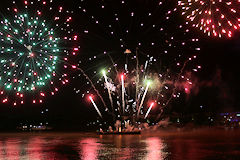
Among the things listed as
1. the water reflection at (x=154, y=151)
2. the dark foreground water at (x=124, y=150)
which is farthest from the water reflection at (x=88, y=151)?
the water reflection at (x=154, y=151)

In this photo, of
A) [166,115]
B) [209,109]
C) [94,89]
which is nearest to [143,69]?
[94,89]

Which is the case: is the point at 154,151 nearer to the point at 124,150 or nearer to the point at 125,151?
the point at 125,151

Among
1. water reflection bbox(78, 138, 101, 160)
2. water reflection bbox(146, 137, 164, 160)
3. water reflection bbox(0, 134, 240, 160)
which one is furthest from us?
water reflection bbox(78, 138, 101, 160)

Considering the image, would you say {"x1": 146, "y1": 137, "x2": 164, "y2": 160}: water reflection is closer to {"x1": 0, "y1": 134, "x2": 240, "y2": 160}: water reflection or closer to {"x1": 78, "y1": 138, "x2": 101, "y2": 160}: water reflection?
{"x1": 0, "y1": 134, "x2": 240, "y2": 160}: water reflection

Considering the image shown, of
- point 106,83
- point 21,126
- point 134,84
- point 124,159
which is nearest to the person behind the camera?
point 124,159

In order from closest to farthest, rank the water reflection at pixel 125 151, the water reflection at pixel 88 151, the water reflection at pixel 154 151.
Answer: the water reflection at pixel 154 151
the water reflection at pixel 125 151
the water reflection at pixel 88 151

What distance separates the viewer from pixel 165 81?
2633 centimetres

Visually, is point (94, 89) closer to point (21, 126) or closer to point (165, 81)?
point (165, 81)

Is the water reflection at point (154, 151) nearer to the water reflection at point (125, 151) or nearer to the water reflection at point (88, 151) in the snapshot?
the water reflection at point (125, 151)

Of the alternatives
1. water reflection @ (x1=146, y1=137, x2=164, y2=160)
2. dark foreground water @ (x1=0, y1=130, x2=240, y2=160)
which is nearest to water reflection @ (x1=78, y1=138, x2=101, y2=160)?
dark foreground water @ (x1=0, y1=130, x2=240, y2=160)

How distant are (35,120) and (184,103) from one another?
89.3 feet

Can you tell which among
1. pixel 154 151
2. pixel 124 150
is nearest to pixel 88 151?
pixel 124 150

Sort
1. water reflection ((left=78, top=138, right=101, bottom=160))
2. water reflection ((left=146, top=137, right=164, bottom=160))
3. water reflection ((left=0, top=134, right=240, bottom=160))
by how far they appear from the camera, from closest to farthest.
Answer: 1. water reflection ((left=146, top=137, right=164, bottom=160))
2. water reflection ((left=0, top=134, right=240, bottom=160))
3. water reflection ((left=78, top=138, right=101, bottom=160))

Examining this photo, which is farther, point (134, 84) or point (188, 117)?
point (188, 117)
